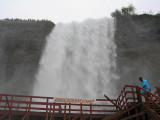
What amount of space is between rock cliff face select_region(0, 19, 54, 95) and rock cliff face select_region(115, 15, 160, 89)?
10.9 meters

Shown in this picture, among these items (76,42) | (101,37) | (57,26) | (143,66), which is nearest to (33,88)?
(76,42)

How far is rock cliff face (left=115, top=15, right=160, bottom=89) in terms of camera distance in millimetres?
17500

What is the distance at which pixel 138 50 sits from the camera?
60.0 ft

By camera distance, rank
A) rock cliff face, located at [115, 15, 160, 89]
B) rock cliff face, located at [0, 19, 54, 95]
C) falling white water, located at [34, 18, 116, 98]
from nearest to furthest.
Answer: falling white water, located at [34, 18, 116, 98], rock cliff face, located at [115, 15, 160, 89], rock cliff face, located at [0, 19, 54, 95]

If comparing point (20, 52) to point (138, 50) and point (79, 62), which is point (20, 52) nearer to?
point (79, 62)

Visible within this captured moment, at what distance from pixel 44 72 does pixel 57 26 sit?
25.1 feet

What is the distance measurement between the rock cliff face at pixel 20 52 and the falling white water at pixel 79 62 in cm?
191

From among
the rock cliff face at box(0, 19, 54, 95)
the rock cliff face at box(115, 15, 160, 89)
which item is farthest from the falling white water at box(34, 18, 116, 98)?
the rock cliff face at box(0, 19, 54, 95)

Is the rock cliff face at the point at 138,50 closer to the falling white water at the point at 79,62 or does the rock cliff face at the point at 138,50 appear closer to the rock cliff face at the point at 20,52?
the falling white water at the point at 79,62

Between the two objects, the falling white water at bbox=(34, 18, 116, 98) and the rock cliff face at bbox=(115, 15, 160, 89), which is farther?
the rock cliff face at bbox=(115, 15, 160, 89)

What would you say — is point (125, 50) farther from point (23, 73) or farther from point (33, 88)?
point (23, 73)

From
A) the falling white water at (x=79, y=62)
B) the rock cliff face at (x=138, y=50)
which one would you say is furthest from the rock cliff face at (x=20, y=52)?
the rock cliff face at (x=138, y=50)

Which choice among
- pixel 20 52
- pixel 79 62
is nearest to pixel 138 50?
pixel 79 62

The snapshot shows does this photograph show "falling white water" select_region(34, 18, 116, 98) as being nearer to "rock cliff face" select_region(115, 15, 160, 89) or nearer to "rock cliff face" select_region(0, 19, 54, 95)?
"rock cliff face" select_region(115, 15, 160, 89)
